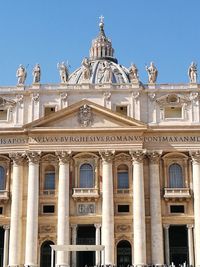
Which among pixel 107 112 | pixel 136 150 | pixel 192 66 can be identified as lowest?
pixel 136 150

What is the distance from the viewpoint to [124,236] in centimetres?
4378

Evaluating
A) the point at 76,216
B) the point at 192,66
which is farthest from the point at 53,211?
the point at 192,66

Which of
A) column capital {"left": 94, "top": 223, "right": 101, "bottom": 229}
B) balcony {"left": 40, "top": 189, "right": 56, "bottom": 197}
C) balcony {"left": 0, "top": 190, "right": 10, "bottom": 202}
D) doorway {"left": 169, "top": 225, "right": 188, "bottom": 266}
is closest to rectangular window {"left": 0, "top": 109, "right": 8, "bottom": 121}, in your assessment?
balcony {"left": 0, "top": 190, "right": 10, "bottom": 202}

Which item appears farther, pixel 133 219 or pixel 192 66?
pixel 192 66

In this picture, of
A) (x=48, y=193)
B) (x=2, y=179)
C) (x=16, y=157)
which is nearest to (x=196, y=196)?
(x=48, y=193)

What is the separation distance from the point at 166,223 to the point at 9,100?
1654 cm

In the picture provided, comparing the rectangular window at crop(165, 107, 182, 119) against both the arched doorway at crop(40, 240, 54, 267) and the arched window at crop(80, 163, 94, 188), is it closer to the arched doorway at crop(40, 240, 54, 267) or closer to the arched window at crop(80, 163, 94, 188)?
the arched window at crop(80, 163, 94, 188)

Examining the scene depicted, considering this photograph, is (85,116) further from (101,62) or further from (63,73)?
(101,62)

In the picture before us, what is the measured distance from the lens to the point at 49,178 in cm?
4544

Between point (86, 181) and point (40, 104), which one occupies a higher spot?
point (40, 104)

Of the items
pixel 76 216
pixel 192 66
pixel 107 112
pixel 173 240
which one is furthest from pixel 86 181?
pixel 192 66

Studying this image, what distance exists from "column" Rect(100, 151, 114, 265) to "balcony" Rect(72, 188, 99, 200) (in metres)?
0.78

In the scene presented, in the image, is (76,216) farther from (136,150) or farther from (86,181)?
(136,150)

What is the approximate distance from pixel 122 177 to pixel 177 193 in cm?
467
